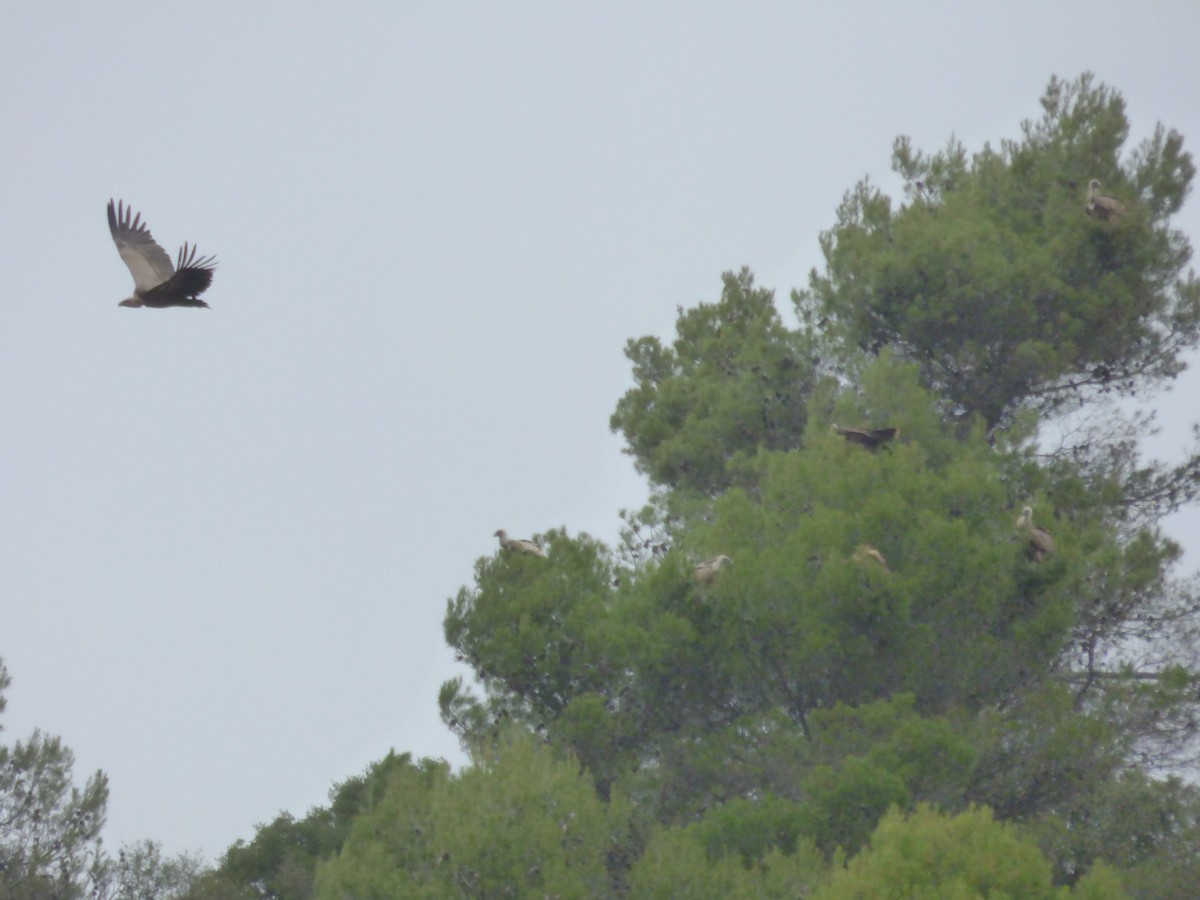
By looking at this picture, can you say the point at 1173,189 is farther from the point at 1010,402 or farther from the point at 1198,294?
the point at 1010,402

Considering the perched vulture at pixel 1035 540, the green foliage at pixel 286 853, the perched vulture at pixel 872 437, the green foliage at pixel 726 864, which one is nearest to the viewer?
the green foliage at pixel 726 864

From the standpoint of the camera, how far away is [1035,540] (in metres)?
17.2

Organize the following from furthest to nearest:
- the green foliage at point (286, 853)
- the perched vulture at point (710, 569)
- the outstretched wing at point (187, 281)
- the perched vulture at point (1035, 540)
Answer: the green foliage at point (286, 853) < the perched vulture at point (1035, 540) < the perched vulture at point (710, 569) < the outstretched wing at point (187, 281)

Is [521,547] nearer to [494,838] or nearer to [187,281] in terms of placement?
[494,838]

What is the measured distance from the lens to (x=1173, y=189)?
22094 millimetres

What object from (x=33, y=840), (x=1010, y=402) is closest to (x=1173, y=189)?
(x=1010, y=402)

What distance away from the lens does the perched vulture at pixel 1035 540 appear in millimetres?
17156

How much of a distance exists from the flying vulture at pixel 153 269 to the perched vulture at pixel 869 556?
689 cm

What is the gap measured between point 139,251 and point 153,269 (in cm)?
19

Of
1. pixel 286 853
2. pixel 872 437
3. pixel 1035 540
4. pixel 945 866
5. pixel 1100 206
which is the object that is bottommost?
pixel 945 866

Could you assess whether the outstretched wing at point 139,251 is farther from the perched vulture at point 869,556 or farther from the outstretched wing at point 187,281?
the perched vulture at point 869,556

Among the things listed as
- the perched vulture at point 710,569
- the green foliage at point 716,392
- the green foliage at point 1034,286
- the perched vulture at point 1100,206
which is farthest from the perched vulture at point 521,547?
the perched vulture at point 1100,206

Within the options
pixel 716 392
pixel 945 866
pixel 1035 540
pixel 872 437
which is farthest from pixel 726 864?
pixel 716 392

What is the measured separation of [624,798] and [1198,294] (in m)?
9.53
